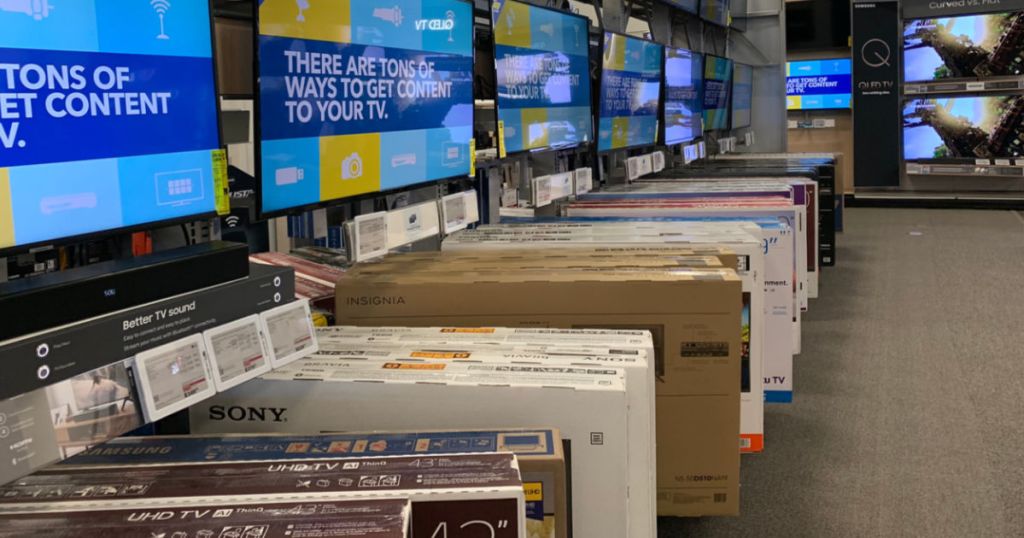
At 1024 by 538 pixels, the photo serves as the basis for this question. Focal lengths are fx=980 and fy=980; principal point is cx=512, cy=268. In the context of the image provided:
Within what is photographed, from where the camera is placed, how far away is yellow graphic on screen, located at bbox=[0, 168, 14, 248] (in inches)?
42.3

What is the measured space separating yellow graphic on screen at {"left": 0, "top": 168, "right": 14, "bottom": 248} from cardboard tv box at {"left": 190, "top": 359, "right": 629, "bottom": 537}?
0.45 m

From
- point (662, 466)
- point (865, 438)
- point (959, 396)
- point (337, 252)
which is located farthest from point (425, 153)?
point (959, 396)

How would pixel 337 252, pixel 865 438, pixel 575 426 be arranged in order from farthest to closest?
pixel 865 438, pixel 337 252, pixel 575 426

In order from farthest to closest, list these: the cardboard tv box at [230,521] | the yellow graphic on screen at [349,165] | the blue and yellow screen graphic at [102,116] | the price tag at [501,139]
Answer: the price tag at [501,139] → the yellow graphic on screen at [349,165] → the blue and yellow screen graphic at [102,116] → the cardboard tv box at [230,521]

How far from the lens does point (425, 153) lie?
2.33 metres

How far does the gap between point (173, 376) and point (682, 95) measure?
4.65m

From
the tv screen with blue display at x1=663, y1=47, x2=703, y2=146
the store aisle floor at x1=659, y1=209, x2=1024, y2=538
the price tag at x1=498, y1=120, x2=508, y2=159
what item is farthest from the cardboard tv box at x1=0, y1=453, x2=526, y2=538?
the tv screen with blue display at x1=663, y1=47, x2=703, y2=146

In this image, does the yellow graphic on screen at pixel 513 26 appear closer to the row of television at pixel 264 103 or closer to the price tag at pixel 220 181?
the row of television at pixel 264 103

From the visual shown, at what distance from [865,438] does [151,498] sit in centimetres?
289

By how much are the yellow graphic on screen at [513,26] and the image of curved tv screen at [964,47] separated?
9.16 metres

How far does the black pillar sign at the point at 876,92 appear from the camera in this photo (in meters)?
11.1

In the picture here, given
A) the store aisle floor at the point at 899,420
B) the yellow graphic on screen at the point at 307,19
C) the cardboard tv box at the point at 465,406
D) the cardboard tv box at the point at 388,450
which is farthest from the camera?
the store aisle floor at the point at 899,420

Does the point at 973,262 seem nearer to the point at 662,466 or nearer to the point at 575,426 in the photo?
the point at 662,466

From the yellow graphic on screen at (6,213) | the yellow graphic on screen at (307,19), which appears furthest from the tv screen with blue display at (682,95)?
the yellow graphic on screen at (6,213)
